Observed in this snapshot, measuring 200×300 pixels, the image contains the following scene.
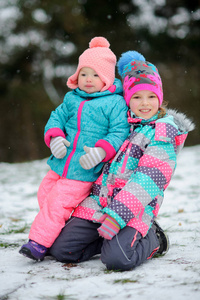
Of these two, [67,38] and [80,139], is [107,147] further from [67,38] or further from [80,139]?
[67,38]

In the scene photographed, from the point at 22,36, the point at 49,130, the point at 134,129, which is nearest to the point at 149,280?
the point at 134,129

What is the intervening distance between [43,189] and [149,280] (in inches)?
39.4

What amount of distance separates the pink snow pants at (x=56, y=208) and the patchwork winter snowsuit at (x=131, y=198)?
0.17ft

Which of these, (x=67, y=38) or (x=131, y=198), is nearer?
(x=131, y=198)

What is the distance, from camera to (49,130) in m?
2.32

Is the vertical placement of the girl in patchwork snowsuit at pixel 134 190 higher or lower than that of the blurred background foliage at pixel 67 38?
lower

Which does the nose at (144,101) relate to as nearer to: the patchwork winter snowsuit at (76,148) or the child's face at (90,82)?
the patchwork winter snowsuit at (76,148)

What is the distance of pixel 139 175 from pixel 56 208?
57 cm

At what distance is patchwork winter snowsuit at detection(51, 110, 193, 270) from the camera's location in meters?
1.98

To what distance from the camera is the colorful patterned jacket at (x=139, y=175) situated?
1979 millimetres

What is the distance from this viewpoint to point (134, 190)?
6.52 ft

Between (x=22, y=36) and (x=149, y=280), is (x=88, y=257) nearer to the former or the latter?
(x=149, y=280)

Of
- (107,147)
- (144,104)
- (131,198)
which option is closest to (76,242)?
(131,198)

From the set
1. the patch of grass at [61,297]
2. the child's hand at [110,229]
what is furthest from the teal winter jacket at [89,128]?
the patch of grass at [61,297]
